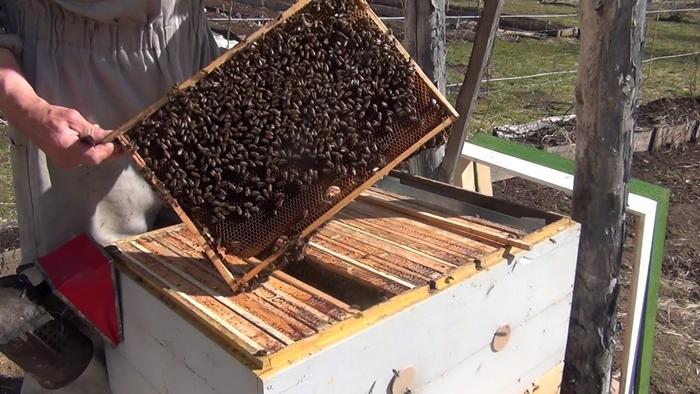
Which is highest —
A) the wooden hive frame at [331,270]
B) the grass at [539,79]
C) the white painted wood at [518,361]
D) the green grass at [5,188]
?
the wooden hive frame at [331,270]

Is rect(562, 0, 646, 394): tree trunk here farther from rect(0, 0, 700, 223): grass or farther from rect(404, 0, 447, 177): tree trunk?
rect(0, 0, 700, 223): grass

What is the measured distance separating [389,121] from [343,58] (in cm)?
20

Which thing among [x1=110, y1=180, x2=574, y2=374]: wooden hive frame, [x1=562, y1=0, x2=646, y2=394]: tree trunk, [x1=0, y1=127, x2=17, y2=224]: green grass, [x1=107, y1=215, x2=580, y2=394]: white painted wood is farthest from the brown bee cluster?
[x1=0, y1=127, x2=17, y2=224]: green grass

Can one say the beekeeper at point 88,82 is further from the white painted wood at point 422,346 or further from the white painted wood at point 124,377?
the white painted wood at point 422,346

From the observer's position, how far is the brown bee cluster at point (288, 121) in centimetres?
154

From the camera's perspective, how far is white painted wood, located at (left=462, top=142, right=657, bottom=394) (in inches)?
89.5

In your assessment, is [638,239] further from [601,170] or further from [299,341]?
[299,341]

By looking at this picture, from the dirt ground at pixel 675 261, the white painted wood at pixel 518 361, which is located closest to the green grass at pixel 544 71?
the dirt ground at pixel 675 261

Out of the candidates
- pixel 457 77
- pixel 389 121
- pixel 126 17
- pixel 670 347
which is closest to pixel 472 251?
pixel 389 121

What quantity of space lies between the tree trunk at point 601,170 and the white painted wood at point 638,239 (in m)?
0.11

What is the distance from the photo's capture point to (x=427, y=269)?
1.56 m

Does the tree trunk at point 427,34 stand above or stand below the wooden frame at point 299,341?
above

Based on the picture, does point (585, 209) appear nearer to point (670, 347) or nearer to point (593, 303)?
point (593, 303)

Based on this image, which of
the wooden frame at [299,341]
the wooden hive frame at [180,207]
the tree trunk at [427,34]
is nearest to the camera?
the wooden frame at [299,341]
